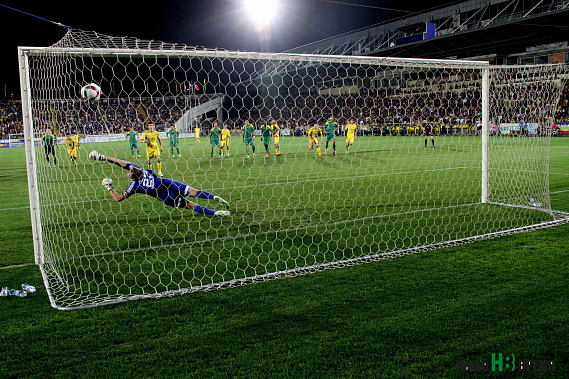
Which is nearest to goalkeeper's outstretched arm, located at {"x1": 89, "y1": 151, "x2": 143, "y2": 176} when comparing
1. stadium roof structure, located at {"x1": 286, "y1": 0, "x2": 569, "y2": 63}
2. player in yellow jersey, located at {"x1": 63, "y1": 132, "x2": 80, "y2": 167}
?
player in yellow jersey, located at {"x1": 63, "y1": 132, "x2": 80, "y2": 167}

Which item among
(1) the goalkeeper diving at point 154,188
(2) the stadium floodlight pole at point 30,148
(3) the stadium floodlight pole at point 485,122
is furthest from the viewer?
(3) the stadium floodlight pole at point 485,122

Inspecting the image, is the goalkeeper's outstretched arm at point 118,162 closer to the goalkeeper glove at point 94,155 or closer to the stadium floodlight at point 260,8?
the goalkeeper glove at point 94,155

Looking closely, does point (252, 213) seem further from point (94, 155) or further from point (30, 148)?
point (30, 148)

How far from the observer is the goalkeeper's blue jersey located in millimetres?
5395

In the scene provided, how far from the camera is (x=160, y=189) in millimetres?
5621

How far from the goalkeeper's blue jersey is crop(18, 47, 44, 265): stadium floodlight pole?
1128 mm

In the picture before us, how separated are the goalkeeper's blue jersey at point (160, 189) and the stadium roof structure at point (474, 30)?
25.8 metres

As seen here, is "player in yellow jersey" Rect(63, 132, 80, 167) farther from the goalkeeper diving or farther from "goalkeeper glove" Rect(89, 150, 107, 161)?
"goalkeeper glove" Rect(89, 150, 107, 161)

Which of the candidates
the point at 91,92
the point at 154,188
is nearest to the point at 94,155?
the point at 154,188

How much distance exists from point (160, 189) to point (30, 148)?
1620mm

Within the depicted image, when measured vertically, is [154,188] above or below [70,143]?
below

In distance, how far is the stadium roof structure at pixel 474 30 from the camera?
1085 inches

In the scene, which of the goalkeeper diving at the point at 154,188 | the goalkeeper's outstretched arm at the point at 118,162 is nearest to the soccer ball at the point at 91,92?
the goalkeeper diving at the point at 154,188

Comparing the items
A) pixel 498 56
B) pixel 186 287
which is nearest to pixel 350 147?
pixel 186 287
